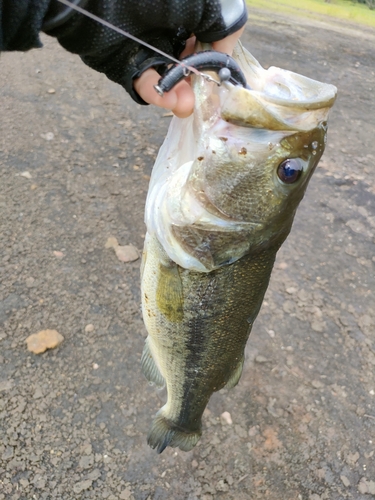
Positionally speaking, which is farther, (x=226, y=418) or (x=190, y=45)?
(x=226, y=418)

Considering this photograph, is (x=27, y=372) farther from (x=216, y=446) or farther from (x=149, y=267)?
(x=149, y=267)

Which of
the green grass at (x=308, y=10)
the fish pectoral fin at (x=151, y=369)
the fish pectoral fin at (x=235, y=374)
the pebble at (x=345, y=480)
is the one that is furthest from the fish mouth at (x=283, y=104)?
the green grass at (x=308, y=10)

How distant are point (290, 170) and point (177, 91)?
39 centimetres

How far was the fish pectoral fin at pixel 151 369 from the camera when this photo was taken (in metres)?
1.93

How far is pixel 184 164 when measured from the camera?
1.39 m

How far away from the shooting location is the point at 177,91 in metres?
1.25

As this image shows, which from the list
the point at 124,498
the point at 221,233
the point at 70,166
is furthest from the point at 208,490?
the point at 70,166

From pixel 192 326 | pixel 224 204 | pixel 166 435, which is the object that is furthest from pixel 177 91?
pixel 166 435

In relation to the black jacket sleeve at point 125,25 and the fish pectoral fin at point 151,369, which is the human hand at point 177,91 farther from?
the fish pectoral fin at point 151,369

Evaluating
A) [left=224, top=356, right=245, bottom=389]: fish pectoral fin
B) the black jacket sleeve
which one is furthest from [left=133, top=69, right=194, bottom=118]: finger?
[left=224, top=356, right=245, bottom=389]: fish pectoral fin

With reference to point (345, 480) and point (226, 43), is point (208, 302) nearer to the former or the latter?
point (226, 43)

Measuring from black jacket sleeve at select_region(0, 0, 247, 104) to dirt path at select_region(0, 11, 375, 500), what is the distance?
1.84 meters

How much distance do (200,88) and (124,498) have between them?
1.99 meters

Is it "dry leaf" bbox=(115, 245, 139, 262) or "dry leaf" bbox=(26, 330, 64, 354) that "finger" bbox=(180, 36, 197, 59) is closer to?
"dry leaf" bbox=(26, 330, 64, 354)
